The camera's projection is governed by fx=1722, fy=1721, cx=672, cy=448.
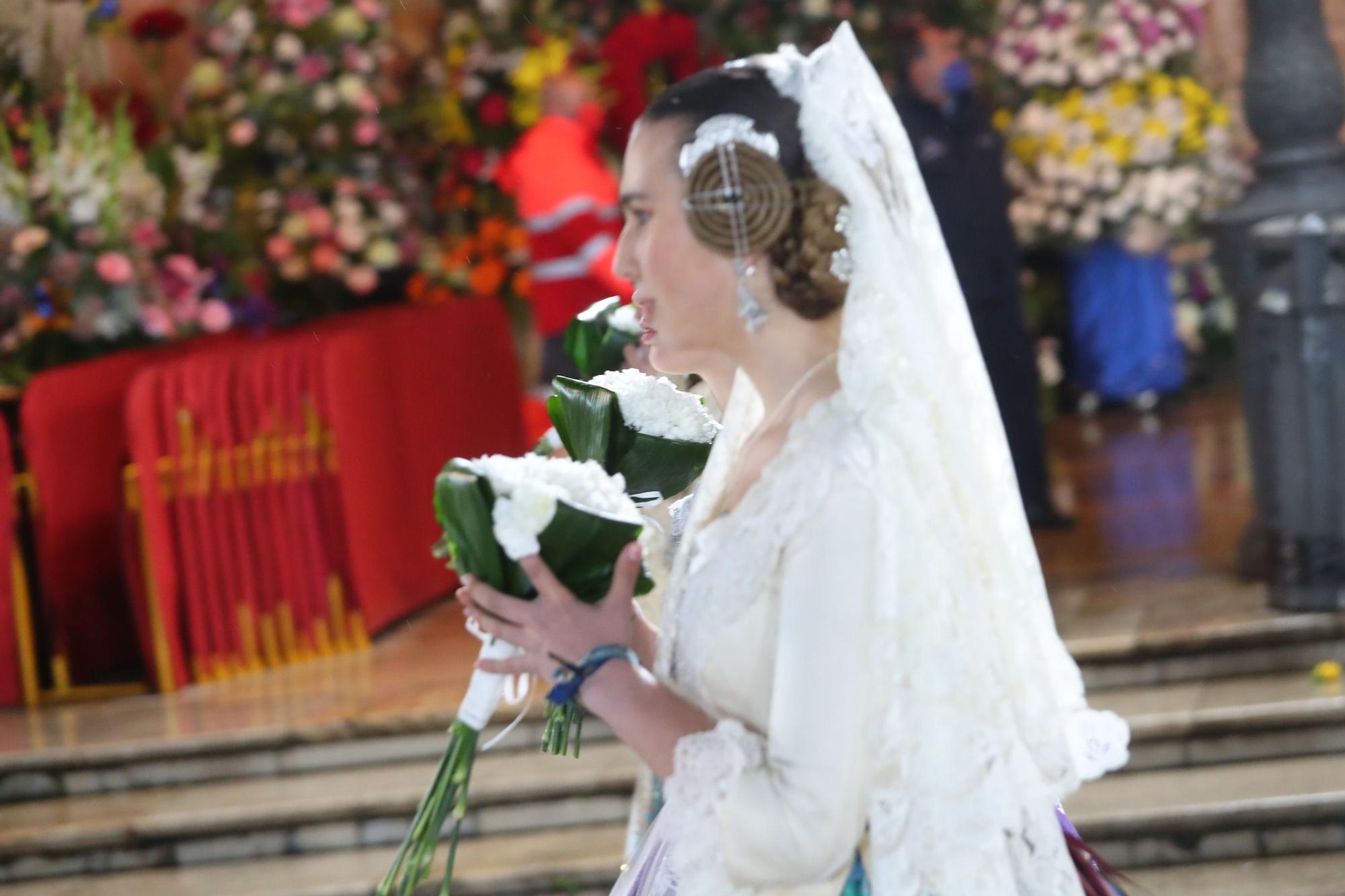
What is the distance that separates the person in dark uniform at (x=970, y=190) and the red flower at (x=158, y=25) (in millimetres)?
3195

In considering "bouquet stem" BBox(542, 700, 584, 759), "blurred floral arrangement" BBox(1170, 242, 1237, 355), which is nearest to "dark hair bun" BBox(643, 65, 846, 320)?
"bouquet stem" BBox(542, 700, 584, 759)

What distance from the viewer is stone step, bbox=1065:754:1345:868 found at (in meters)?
4.33

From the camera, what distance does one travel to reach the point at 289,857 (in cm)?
495

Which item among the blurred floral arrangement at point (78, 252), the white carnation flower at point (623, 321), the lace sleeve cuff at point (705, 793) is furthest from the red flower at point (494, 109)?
the lace sleeve cuff at point (705, 793)

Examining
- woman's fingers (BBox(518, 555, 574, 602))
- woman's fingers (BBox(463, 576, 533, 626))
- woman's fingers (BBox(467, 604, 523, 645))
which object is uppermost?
woman's fingers (BBox(518, 555, 574, 602))

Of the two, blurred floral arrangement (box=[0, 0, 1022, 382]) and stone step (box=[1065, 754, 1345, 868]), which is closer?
stone step (box=[1065, 754, 1345, 868])

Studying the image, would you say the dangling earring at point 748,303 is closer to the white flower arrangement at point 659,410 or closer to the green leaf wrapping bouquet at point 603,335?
the white flower arrangement at point 659,410

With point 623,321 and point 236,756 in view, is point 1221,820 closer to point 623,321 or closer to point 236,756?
point 623,321

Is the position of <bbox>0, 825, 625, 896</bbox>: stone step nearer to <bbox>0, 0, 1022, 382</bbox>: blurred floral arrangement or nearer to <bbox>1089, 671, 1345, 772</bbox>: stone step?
<bbox>1089, 671, 1345, 772</bbox>: stone step

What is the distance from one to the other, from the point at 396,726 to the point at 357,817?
0.36 meters

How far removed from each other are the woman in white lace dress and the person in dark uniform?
441 centimetres

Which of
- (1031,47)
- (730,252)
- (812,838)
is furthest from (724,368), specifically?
(1031,47)

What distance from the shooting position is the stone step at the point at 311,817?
4871 mm

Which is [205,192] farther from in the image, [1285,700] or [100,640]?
[1285,700]
